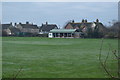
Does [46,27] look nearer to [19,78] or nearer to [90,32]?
[90,32]

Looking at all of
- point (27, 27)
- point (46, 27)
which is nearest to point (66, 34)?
point (46, 27)

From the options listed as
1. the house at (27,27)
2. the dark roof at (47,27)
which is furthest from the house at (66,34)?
the house at (27,27)

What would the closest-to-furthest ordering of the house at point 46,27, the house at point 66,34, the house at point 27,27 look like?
the house at point 66,34 < the house at point 27,27 < the house at point 46,27

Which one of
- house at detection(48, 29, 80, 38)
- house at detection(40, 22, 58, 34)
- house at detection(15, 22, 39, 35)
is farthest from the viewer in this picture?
house at detection(40, 22, 58, 34)

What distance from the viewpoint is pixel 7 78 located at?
7.02 m

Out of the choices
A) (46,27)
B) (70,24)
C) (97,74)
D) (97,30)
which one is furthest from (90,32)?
(97,74)

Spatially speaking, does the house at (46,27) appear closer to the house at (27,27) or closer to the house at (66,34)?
the house at (27,27)

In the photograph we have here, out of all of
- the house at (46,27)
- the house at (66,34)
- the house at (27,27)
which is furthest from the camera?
the house at (46,27)

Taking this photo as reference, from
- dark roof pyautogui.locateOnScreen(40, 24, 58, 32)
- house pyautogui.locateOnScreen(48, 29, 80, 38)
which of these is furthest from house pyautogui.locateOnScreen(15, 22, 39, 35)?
house pyautogui.locateOnScreen(48, 29, 80, 38)

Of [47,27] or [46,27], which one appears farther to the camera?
[46,27]

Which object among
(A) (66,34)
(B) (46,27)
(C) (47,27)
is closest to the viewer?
(A) (66,34)

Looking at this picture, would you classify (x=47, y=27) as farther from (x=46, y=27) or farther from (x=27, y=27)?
(x=27, y=27)

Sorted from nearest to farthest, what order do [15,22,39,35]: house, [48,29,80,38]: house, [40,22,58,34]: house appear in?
[48,29,80,38]: house
[15,22,39,35]: house
[40,22,58,34]: house

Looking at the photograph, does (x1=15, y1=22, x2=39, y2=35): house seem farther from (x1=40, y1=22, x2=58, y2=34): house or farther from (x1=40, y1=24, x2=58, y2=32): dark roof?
(x1=40, y1=24, x2=58, y2=32): dark roof
